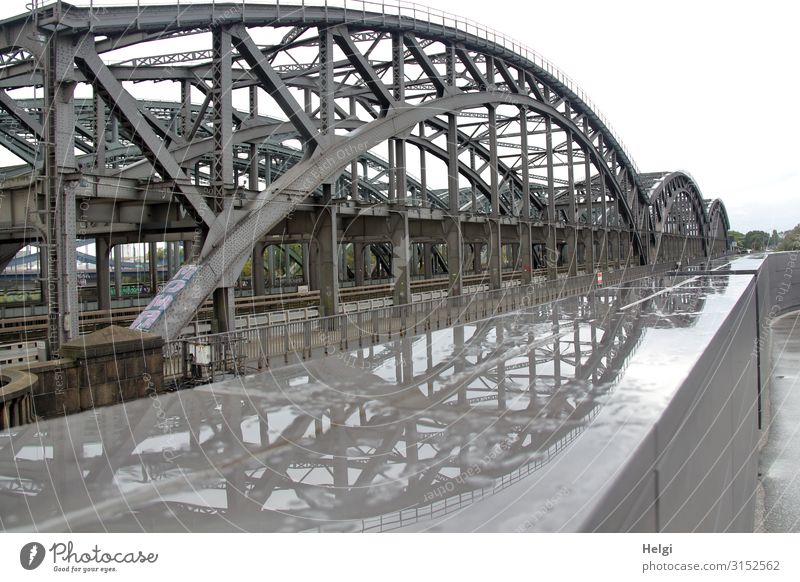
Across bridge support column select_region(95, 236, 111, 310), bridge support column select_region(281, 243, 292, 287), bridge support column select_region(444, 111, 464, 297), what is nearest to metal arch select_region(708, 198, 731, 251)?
bridge support column select_region(281, 243, 292, 287)

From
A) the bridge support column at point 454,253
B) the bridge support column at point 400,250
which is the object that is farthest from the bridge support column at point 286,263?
the bridge support column at point 400,250

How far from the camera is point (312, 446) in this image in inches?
246

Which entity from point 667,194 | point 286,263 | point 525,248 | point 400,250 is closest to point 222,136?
point 400,250

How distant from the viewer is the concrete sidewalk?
59.3ft

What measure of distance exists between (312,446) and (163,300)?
8510 millimetres

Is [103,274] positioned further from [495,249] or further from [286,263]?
[286,263]

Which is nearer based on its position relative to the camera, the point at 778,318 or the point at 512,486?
the point at 512,486

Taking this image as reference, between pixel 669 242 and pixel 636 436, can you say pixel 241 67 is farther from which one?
pixel 669 242

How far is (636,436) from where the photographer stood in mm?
5457

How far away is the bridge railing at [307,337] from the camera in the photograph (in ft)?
36.4
